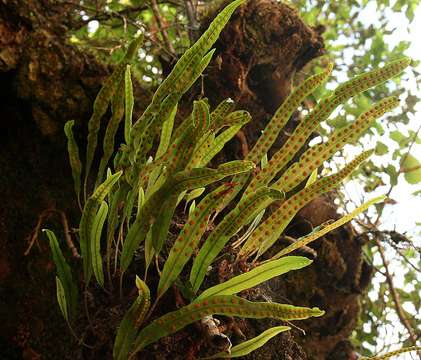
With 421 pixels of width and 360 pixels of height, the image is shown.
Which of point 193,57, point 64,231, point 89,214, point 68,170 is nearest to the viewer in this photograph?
point 89,214

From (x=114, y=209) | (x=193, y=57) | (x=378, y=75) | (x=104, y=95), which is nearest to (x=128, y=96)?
(x=104, y=95)

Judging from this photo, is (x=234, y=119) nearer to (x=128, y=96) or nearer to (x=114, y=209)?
(x=128, y=96)

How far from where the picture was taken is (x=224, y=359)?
1.02 metres

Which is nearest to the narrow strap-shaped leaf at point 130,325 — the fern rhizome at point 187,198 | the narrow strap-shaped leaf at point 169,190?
the fern rhizome at point 187,198

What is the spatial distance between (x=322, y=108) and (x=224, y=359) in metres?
0.70

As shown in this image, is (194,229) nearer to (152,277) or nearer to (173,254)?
(173,254)

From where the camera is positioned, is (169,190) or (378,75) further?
(378,75)

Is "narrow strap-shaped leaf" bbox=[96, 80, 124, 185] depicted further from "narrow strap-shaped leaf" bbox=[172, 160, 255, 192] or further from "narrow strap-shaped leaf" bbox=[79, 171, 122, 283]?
"narrow strap-shaped leaf" bbox=[172, 160, 255, 192]

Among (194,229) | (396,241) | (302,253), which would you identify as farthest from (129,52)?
(396,241)

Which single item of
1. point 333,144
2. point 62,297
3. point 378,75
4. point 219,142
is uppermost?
point 378,75

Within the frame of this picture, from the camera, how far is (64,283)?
1009 millimetres

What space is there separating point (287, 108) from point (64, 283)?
75 centimetres

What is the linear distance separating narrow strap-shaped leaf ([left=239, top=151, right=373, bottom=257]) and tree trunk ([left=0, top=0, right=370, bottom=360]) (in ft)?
0.51

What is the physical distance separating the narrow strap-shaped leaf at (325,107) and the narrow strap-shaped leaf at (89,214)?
0.45 m
